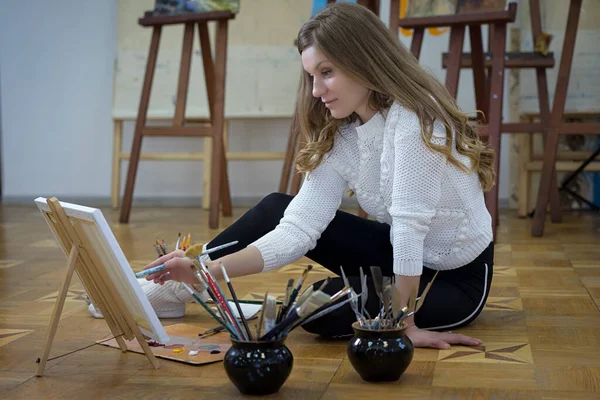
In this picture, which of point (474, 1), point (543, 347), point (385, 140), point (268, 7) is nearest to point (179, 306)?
point (385, 140)

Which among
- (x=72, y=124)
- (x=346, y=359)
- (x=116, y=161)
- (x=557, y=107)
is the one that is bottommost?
(x=116, y=161)

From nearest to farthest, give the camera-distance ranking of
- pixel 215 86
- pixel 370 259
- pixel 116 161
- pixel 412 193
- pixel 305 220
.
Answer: pixel 412 193
pixel 305 220
pixel 370 259
pixel 215 86
pixel 116 161

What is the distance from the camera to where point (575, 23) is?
3.17m

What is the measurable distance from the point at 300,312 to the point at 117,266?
1.00 ft

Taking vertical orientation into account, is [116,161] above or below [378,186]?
below

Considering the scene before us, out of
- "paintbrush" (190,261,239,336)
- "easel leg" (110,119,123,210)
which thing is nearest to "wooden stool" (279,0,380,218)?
"easel leg" (110,119,123,210)

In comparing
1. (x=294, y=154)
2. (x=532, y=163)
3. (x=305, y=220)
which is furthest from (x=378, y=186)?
(x=532, y=163)

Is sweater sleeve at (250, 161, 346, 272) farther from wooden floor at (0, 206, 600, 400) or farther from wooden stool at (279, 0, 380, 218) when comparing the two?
wooden stool at (279, 0, 380, 218)

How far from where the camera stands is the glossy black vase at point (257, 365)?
3.84ft

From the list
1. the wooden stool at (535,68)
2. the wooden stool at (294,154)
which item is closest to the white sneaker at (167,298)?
the wooden stool at (294,154)

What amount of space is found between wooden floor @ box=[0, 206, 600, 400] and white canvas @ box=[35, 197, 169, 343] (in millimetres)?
94

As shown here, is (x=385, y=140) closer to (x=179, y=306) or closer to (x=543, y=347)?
(x=543, y=347)

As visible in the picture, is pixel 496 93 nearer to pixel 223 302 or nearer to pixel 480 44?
pixel 480 44

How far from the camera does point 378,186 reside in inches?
63.6
